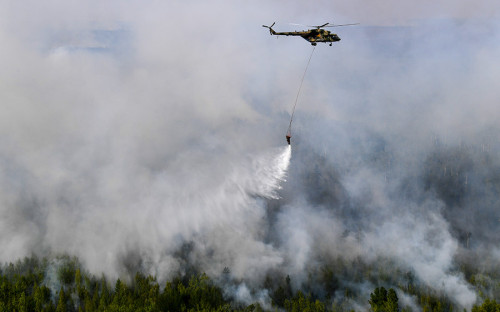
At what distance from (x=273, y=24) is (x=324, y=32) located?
58.0ft

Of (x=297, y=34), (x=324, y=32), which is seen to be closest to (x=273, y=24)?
(x=297, y=34)

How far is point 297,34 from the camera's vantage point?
11562cm

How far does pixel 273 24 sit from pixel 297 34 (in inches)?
356

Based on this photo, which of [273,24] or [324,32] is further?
[273,24]

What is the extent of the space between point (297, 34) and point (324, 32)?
354 inches

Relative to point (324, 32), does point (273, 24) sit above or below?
above

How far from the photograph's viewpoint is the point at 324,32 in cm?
11006

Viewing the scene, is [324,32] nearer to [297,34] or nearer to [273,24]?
[297,34]
